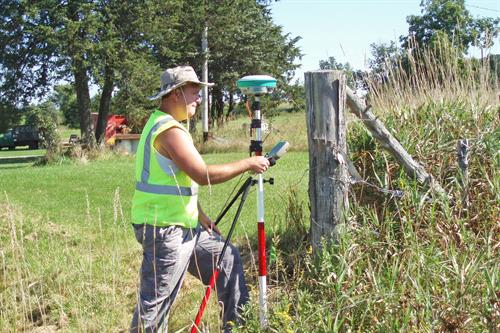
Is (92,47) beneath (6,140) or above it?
above

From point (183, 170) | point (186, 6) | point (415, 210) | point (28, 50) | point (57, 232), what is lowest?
point (57, 232)

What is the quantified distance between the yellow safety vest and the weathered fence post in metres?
1.16

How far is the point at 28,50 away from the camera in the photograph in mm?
24859

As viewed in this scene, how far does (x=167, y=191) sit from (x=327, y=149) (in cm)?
134

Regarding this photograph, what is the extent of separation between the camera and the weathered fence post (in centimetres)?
427

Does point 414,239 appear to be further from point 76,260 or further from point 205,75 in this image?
point 205,75

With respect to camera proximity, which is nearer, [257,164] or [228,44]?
[257,164]

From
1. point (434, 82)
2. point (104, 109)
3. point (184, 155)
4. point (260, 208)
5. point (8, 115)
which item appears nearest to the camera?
point (184, 155)

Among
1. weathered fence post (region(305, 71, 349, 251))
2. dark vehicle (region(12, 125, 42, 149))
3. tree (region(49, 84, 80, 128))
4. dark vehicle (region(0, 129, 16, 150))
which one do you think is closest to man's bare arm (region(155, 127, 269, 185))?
weathered fence post (region(305, 71, 349, 251))

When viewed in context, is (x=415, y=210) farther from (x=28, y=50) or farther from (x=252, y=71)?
(x=252, y=71)

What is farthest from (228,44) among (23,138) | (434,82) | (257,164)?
(257,164)

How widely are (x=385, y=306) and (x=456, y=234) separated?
3.16 ft

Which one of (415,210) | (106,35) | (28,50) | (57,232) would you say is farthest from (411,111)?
(28,50)

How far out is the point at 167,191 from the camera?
3.46 m
